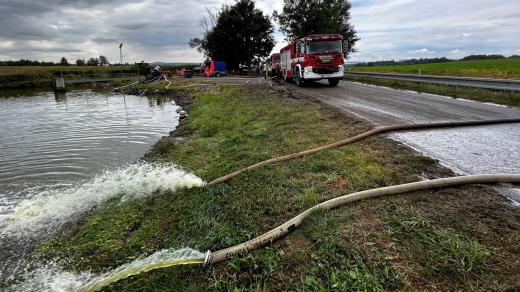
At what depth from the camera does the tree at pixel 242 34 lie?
49.2m

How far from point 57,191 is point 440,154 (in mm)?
7550

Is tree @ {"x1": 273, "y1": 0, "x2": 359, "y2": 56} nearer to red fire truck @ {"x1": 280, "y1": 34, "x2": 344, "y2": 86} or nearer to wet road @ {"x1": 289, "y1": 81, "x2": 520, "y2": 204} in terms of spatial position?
red fire truck @ {"x1": 280, "y1": 34, "x2": 344, "y2": 86}

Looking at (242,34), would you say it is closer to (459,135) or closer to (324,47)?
(324,47)

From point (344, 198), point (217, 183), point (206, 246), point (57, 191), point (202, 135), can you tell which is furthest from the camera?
point (202, 135)

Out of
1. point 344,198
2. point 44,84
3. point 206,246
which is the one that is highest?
point 44,84

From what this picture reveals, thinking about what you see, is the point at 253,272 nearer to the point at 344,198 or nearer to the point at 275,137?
the point at 344,198

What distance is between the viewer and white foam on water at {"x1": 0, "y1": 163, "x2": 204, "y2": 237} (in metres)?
5.23

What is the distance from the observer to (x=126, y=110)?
18953 millimetres

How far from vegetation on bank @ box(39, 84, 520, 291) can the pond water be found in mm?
2885

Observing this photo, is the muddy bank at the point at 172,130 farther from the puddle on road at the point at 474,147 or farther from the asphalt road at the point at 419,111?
the puddle on road at the point at 474,147

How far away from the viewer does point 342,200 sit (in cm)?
415

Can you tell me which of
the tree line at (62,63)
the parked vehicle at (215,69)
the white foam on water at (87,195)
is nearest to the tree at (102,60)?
the tree line at (62,63)

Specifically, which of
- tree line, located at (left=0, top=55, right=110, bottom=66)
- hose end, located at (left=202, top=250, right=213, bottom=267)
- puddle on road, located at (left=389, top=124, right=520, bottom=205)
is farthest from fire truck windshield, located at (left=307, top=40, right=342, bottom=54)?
tree line, located at (left=0, top=55, right=110, bottom=66)

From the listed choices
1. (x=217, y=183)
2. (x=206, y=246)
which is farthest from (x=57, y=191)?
(x=206, y=246)
